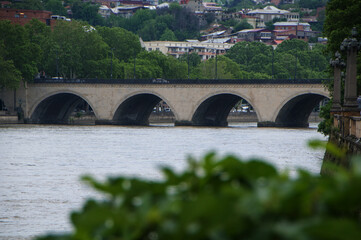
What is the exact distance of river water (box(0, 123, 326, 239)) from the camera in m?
17.8

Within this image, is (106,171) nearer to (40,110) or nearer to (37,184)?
(37,184)

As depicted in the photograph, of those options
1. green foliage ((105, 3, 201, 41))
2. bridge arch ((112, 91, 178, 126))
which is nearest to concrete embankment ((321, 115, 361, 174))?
bridge arch ((112, 91, 178, 126))

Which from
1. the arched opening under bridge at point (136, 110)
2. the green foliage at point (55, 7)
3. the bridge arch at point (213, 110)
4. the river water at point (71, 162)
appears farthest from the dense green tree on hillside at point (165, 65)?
the green foliage at point (55, 7)

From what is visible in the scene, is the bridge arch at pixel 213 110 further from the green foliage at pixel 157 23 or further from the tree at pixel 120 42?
the green foliage at pixel 157 23

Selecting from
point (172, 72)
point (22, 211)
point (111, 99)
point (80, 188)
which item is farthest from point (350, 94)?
point (172, 72)

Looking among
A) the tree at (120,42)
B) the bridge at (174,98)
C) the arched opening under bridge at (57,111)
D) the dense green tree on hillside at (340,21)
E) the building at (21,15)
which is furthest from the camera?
the building at (21,15)

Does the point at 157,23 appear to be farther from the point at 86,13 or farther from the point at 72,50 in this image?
the point at 72,50

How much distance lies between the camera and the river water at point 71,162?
17.8 m

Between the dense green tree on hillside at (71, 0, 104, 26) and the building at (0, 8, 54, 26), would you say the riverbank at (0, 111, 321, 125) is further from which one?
the dense green tree on hillside at (71, 0, 104, 26)

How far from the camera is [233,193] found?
2.43 meters

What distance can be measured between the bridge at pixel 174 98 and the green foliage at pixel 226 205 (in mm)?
62401

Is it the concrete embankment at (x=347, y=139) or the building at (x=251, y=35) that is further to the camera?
the building at (x=251, y=35)

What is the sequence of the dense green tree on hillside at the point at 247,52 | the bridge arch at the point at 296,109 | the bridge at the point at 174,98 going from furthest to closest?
1. the dense green tree on hillside at the point at 247,52
2. the bridge at the point at 174,98
3. the bridge arch at the point at 296,109

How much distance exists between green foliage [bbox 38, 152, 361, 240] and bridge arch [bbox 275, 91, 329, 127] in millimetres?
62149
